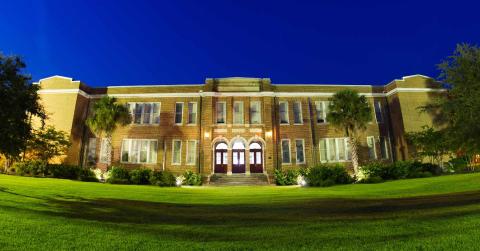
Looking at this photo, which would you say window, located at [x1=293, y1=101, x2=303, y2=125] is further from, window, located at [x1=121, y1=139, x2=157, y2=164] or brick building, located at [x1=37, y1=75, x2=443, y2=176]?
window, located at [x1=121, y1=139, x2=157, y2=164]

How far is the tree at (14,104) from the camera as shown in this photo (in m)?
12.4

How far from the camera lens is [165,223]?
7.86 m

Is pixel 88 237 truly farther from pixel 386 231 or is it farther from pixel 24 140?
pixel 24 140

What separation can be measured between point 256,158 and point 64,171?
16905 millimetres

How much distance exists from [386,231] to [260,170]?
24.6 meters

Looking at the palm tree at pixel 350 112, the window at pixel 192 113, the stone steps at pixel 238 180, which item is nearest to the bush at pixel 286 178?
the stone steps at pixel 238 180

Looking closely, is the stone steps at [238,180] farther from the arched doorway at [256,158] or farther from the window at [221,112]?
the window at [221,112]

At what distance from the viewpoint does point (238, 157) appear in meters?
30.9

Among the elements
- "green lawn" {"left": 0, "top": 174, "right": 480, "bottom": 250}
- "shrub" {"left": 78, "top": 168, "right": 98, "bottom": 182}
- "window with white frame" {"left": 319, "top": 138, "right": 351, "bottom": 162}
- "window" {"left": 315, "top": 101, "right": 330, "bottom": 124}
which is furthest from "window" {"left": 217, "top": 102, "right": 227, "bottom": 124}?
"green lawn" {"left": 0, "top": 174, "right": 480, "bottom": 250}

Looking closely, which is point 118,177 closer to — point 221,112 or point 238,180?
point 238,180

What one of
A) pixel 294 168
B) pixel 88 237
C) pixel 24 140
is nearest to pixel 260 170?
pixel 294 168

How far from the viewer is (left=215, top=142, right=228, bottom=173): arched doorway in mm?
30906

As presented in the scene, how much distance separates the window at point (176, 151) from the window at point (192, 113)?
2.43m

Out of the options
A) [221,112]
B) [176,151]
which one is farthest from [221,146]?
[176,151]
